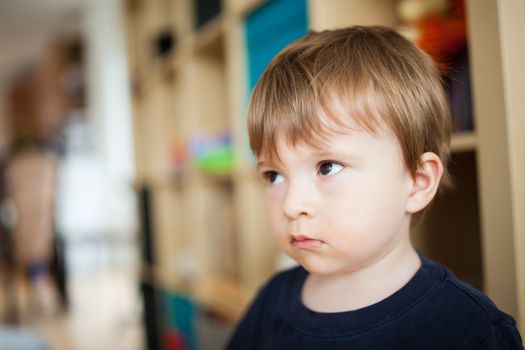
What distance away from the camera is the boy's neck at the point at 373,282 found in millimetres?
656

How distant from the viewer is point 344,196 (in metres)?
0.60

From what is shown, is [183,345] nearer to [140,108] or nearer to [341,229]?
[140,108]

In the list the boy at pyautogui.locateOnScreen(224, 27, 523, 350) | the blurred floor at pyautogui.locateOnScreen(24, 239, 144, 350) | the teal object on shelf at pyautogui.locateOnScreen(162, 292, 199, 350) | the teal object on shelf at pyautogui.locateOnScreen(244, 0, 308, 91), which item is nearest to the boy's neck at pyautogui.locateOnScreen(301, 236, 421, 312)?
the boy at pyautogui.locateOnScreen(224, 27, 523, 350)

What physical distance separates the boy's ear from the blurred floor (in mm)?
2209

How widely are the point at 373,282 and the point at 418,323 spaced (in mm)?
84

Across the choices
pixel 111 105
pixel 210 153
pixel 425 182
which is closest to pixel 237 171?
pixel 210 153

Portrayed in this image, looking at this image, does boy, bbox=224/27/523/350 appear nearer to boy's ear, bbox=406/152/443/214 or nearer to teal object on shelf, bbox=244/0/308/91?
boy's ear, bbox=406/152/443/214

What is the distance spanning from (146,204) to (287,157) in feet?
6.01

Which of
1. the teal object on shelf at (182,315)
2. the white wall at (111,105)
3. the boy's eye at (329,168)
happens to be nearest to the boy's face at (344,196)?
the boy's eye at (329,168)

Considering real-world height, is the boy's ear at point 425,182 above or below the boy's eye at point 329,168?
below

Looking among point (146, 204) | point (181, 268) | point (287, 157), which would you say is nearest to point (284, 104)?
point (287, 157)

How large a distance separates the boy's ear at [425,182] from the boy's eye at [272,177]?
18 centimetres

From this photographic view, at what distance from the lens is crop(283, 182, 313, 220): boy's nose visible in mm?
611

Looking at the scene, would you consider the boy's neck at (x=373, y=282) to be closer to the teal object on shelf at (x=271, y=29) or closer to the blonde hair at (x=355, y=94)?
the blonde hair at (x=355, y=94)
